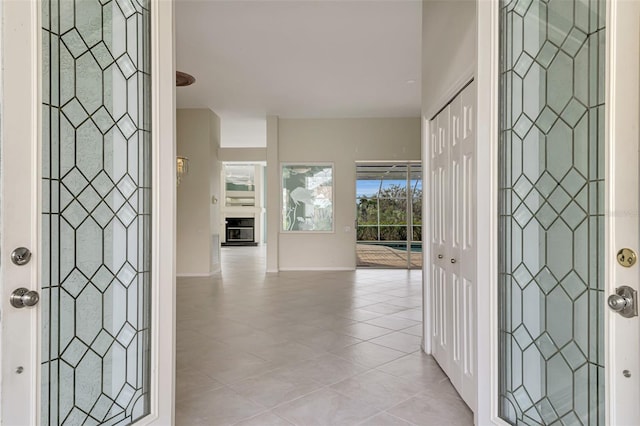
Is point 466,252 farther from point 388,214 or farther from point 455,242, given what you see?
point 388,214

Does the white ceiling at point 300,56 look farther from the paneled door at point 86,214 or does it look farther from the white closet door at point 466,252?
the paneled door at point 86,214

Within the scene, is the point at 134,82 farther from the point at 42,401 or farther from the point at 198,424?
the point at 198,424

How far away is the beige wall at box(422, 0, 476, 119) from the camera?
240 cm

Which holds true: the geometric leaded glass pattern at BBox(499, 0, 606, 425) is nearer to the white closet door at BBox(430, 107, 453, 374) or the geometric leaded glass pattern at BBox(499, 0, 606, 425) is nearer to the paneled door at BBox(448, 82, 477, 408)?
the paneled door at BBox(448, 82, 477, 408)

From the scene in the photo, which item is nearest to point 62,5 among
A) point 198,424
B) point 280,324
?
point 198,424

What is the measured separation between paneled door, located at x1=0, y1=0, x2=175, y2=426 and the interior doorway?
7.10m

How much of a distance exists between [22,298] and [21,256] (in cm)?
15

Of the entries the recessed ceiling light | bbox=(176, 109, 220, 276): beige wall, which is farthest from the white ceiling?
bbox=(176, 109, 220, 276): beige wall

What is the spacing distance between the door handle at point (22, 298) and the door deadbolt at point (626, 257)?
2.06 m

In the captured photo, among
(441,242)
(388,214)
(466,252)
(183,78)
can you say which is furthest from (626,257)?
(388,214)

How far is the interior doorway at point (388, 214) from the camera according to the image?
887 centimetres

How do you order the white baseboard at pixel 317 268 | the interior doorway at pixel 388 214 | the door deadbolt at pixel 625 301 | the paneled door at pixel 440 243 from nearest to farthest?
the door deadbolt at pixel 625 301, the paneled door at pixel 440 243, the white baseboard at pixel 317 268, the interior doorway at pixel 388 214

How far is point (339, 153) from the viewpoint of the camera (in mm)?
8664

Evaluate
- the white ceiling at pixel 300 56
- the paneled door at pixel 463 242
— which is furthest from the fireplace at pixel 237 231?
the paneled door at pixel 463 242
